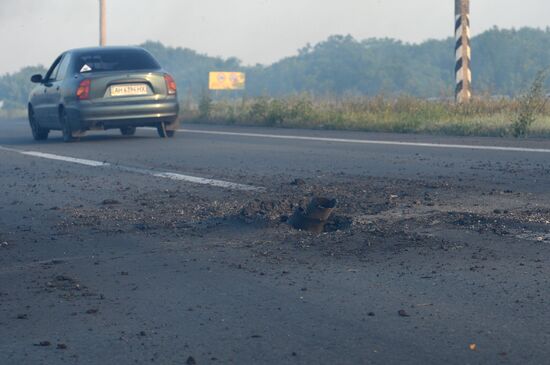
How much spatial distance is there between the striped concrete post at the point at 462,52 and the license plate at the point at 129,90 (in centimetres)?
1083

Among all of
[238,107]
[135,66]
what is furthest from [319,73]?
[135,66]

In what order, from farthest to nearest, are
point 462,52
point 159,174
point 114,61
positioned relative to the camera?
point 462,52, point 114,61, point 159,174

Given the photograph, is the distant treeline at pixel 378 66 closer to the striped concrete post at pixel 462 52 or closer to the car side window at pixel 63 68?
the striped concrete post at pixel 462 52

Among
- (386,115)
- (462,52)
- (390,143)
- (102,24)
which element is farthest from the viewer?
(102,24)

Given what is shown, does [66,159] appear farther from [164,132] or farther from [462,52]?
[462,52]

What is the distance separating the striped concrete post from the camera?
86.2ft

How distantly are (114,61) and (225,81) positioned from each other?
7884cm

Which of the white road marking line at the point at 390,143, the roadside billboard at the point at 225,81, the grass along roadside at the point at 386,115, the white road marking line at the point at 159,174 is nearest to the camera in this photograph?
the white road marking line at the point at 159,174

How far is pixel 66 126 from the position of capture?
18.0 metres

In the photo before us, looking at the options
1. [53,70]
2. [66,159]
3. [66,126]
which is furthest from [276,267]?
[53,70]

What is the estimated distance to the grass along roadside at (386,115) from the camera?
1884 cm

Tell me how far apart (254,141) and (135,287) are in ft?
37.4

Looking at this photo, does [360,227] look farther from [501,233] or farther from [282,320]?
[282,320]

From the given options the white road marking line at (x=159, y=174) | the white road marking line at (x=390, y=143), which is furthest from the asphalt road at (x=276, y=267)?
the white road marking line at (x=390, y=143)
